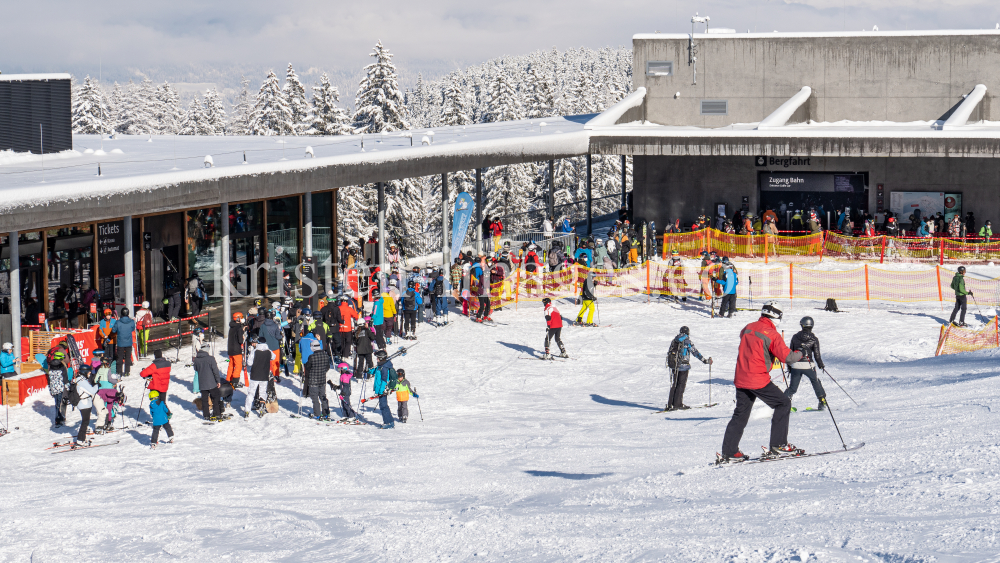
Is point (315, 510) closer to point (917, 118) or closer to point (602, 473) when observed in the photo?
point (602, 473)

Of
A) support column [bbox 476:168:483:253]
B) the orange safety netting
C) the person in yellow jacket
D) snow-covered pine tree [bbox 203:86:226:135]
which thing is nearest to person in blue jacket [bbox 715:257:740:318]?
the orange safety netting

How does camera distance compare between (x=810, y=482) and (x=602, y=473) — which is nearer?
(x=810, y=482)

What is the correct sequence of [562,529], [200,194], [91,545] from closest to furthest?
1. [562,529]
2. [91,545]
3. [200,194]

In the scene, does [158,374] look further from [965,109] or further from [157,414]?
[965,109]

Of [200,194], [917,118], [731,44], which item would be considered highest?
[731,44]

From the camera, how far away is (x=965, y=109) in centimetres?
3328

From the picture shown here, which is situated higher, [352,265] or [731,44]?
[731,44]

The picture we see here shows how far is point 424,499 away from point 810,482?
13.5 ft

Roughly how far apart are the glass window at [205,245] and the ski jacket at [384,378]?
9.84m

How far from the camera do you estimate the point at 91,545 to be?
991cm

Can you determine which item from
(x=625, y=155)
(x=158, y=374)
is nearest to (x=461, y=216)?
(x=625, y=155)

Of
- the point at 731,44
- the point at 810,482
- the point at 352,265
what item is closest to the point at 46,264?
the point at 352,265

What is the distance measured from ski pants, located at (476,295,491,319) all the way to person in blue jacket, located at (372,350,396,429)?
28.3ft

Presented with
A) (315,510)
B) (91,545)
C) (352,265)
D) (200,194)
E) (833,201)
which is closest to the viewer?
(91,545)
